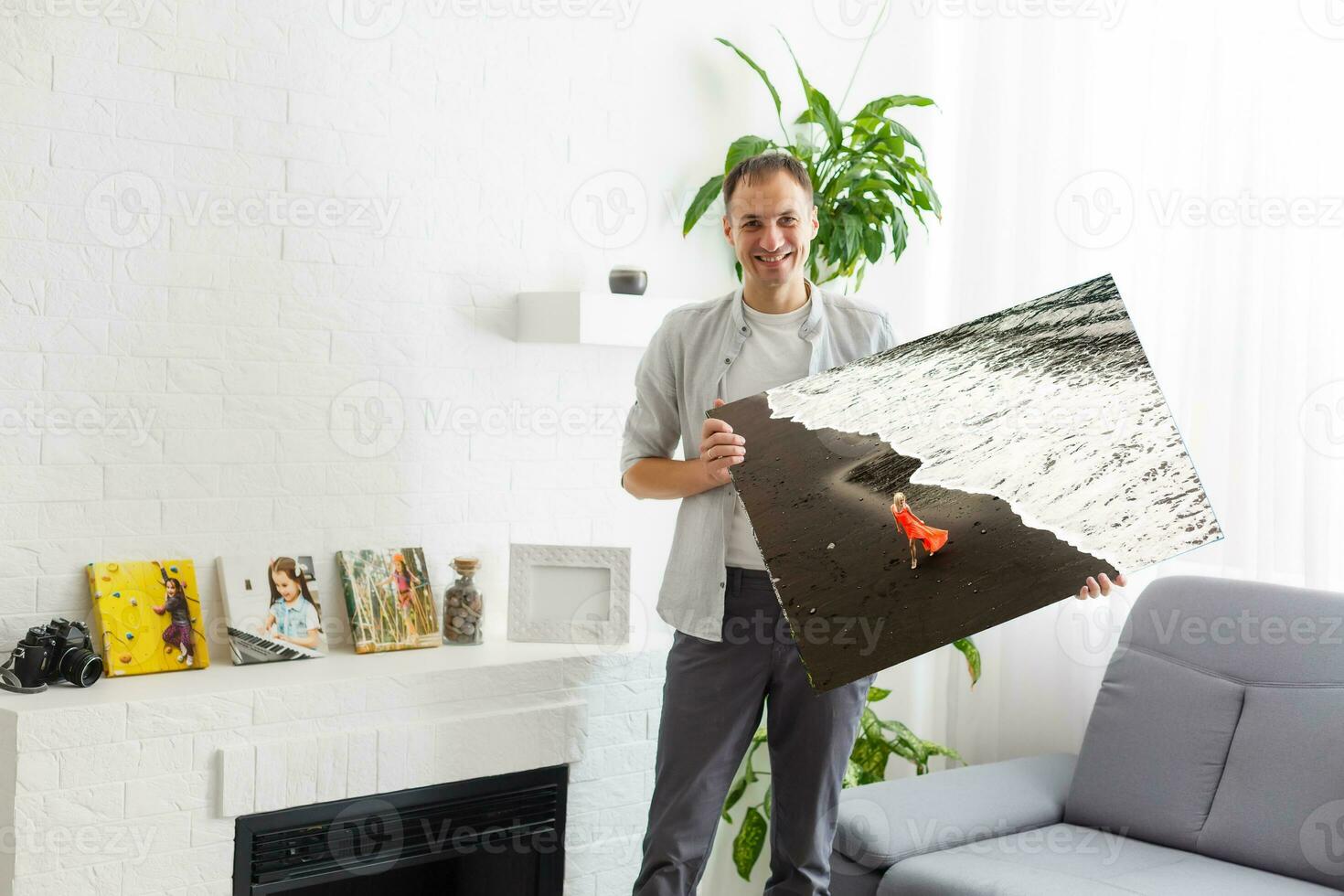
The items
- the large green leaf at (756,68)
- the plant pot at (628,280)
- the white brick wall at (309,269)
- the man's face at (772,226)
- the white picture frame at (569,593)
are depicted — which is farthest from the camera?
the large green leaf at (756,68)

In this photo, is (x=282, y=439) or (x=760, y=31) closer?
(x=282, y=439)

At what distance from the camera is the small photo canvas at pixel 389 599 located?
2494mm

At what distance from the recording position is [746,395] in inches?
84.0

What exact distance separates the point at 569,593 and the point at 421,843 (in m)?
0.57

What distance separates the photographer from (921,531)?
1.90 meters

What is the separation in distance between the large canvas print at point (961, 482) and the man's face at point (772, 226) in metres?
0.20

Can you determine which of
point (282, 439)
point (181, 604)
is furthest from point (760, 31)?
point (181, 604)

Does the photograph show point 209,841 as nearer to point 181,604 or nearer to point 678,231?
point 181,604

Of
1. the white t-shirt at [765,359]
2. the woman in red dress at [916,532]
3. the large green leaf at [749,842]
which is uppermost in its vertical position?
the white t-shirt at [765,359]

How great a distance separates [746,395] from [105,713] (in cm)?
115

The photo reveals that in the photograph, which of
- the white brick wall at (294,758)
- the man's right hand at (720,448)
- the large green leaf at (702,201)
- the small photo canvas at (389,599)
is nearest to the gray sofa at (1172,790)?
the white brick wall at (294,758)

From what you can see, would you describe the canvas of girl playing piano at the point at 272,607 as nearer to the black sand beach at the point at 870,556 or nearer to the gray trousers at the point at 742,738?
the gray trousers at the point at 742,738

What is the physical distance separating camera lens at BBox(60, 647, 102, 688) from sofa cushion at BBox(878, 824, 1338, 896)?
56.8 inches

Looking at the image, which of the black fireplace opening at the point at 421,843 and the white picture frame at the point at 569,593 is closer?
the black fireplace opening at the point at 421,843
